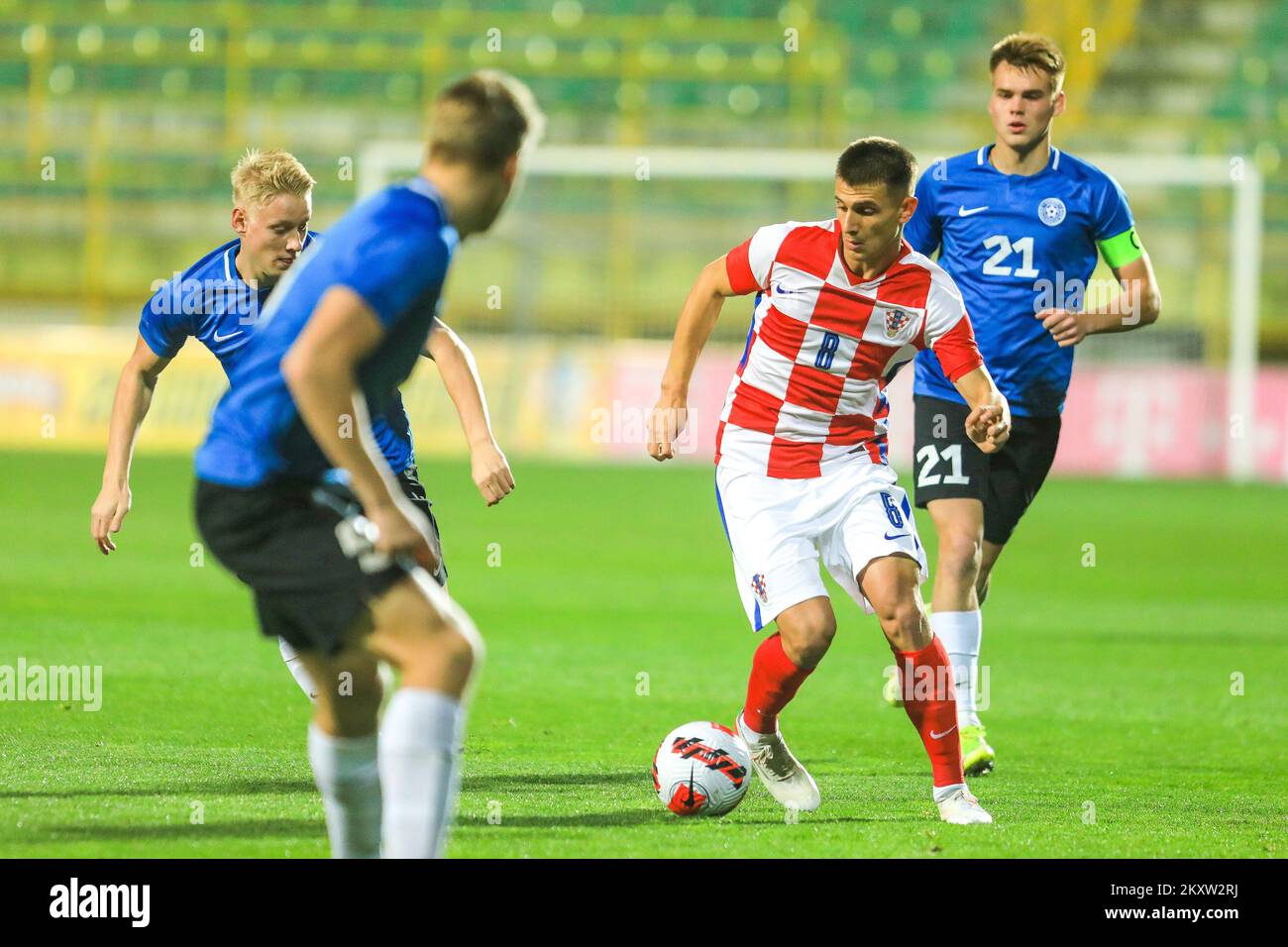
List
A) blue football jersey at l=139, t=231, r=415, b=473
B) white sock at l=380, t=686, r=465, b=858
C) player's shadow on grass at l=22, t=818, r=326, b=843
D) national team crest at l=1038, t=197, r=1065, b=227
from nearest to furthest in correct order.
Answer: white sock at l=380, t=686, r=465, b=858, player's shadow on grass at l=22, t=818, r=326, b=843, blue football jersey at l=139, t=231, r=415, b=473, national team crest at l=1038, t=197, r=1065, b=227

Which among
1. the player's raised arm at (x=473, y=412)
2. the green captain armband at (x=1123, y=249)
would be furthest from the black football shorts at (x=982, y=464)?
the player's raised arm at (x=473, y=412)

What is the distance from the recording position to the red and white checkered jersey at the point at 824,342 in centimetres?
541

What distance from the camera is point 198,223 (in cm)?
2533

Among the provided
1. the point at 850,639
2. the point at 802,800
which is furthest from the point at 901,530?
the point at 850,639

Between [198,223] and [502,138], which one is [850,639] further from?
[198,223]

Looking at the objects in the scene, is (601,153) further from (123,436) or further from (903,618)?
(903,618)

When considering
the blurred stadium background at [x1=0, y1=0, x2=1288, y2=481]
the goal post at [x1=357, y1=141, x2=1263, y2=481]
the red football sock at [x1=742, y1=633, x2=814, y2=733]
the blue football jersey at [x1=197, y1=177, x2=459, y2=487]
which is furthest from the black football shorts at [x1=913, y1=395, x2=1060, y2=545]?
the blurred stadium background at [x1=0, y1=0, x2=1288, y2=481]

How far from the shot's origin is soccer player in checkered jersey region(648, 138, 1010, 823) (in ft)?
16.9

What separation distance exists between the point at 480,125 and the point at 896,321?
86.5 inches

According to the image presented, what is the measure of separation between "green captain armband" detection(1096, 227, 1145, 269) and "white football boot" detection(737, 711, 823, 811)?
2.39m

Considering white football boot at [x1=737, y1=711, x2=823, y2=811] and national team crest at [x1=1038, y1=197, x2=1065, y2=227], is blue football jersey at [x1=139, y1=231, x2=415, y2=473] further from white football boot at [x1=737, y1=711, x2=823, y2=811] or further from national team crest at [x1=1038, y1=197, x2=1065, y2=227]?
national team crest at [x1=1038, y1=197, x2=1065, y2=227]

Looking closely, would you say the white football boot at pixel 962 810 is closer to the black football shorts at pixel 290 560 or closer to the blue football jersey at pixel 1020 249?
the blue football jersey at pixel 1020 249

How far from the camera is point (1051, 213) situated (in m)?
6.47

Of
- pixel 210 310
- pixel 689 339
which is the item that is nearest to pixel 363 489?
pixel 210 310
